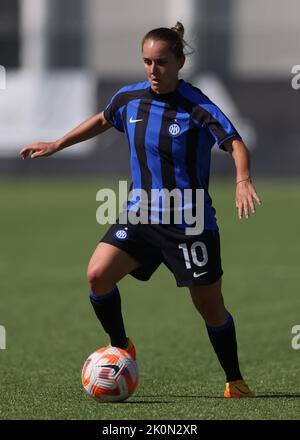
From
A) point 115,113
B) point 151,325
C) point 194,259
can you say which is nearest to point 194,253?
point 194,259

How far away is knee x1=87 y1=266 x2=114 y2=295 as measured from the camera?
20.0 ft

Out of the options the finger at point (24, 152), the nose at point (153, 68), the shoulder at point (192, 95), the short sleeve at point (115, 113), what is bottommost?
the finger at point (24, 152)

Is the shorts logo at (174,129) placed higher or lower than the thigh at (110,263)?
higher

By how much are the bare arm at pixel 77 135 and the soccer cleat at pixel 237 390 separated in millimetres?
1616

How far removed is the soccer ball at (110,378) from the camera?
5.96 meters

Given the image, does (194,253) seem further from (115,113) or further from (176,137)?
(115,113)

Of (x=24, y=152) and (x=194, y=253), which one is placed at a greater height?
(x=24, y=152)

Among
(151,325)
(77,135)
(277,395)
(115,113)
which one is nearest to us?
(277,395)

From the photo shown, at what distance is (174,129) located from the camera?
602 cm

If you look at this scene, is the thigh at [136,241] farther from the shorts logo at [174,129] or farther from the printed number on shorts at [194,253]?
Answer: the shorts logo at [174,129]

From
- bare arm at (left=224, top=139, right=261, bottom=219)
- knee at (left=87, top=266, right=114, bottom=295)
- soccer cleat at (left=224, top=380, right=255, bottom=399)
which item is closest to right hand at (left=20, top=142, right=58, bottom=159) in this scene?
knee at (left=87, top=266, right=114, bottom=295)

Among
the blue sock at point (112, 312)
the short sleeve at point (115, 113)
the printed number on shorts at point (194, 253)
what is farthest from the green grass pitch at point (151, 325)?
the short sleeve at point (115, 113)

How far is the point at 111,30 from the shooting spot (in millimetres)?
35219

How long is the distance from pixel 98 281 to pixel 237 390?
0.99 metres
